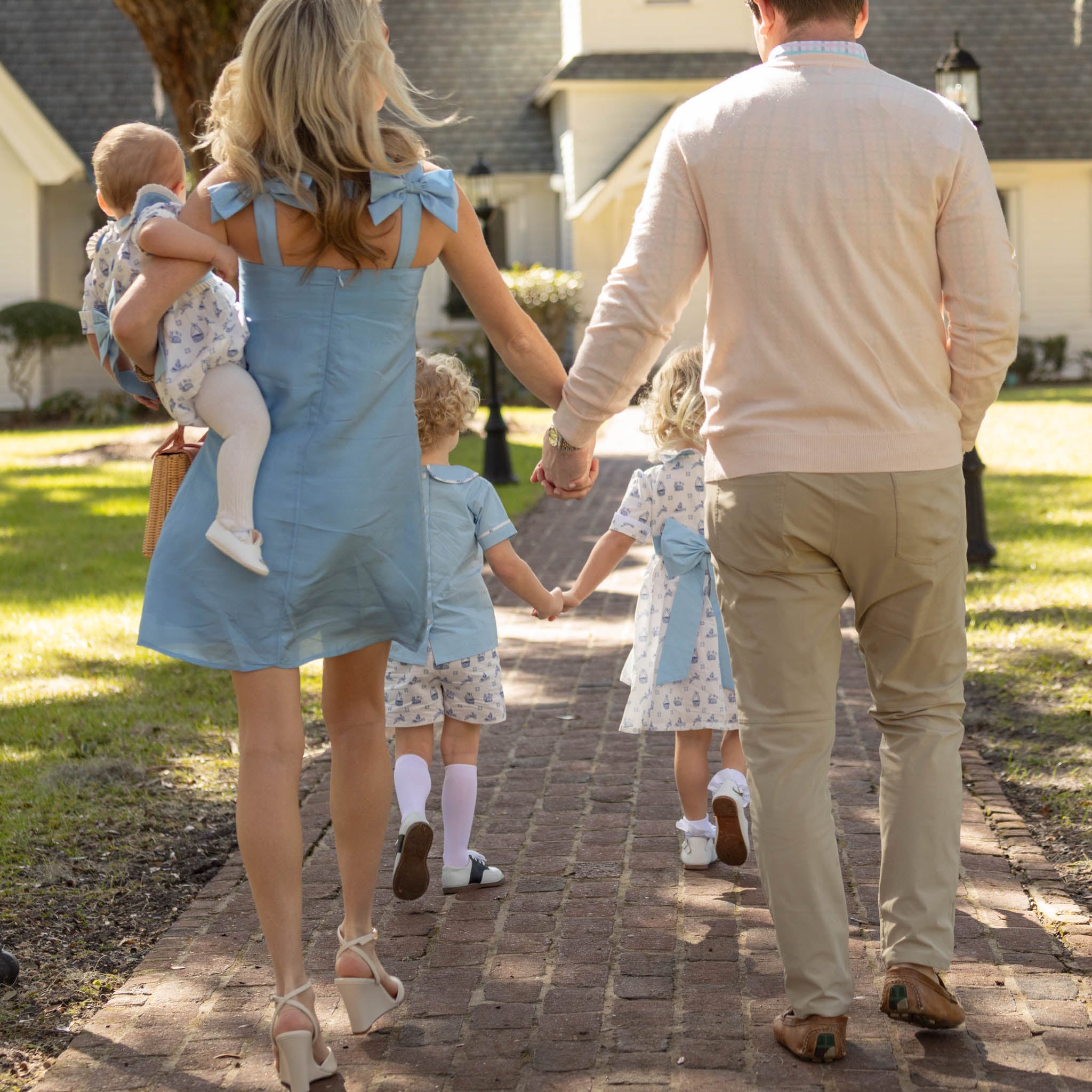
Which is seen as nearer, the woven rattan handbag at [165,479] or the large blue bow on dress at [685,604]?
the woven rattan handbag at [165,479]

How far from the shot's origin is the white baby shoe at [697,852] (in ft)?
14.1

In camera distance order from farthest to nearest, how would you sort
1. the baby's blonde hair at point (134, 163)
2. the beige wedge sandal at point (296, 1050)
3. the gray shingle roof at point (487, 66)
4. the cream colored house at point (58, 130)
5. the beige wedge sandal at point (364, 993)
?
the gray shingle roof at point (487, 66)
the cream colored house at point (58, 130)
the baby's blonde hair at point (134, 163)
the beige wedge sandal at point (364, 993)
the beige wedge sandal at point (296, 1050)

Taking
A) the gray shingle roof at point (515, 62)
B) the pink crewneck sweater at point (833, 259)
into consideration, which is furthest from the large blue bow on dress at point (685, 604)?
the gray shingle roof at point (515, 62)

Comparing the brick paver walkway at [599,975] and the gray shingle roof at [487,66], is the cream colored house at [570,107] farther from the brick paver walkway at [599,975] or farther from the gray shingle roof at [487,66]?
the brick paver walkway at [599,975]

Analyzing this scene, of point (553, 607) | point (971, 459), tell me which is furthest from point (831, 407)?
point (971, 459)

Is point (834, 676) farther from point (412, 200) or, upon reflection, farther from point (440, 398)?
point (440, 398)

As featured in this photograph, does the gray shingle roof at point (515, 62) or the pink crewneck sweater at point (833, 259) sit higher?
the gray shingle roof at point (515, 62)

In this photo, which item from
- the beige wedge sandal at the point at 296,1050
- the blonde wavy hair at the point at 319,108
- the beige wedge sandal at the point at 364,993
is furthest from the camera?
the beige wedge sandal at the point at 364,993

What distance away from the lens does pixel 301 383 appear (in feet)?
9.77

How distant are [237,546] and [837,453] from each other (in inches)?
48.8

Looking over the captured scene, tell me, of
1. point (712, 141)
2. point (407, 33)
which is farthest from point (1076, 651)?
point (407, 33)

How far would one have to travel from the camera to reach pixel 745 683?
123 inches

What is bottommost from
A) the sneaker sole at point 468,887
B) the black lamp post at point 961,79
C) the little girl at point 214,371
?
the sneaker sole at point 468,887

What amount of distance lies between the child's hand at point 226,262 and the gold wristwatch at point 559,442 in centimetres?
87
